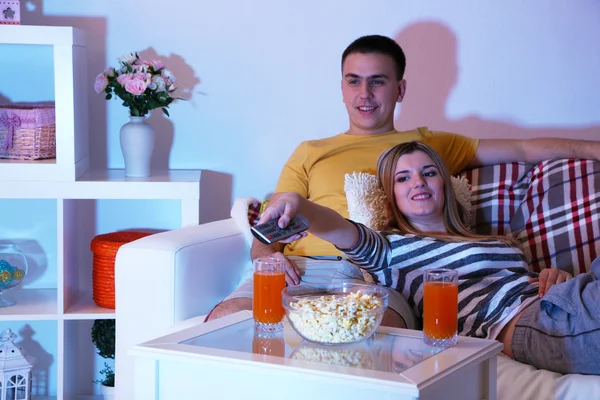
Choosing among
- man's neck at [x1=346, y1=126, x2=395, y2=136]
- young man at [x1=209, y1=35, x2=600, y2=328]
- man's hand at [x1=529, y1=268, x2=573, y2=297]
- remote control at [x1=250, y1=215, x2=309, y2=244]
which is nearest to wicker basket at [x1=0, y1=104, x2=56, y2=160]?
young man at [x1=209, y1=35, x2=600, y2=328]

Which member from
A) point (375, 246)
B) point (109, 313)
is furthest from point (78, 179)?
point (375, 246)

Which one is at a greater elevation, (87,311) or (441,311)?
(441,311)

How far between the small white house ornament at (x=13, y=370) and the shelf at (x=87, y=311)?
0.62 ft

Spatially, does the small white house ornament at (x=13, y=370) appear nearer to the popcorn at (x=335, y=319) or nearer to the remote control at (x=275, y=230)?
the remote control at (x=275, y=230)

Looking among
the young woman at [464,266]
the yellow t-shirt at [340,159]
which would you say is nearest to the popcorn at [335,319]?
the young woman at [464,266]

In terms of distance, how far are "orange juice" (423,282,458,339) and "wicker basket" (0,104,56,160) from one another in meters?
1.71

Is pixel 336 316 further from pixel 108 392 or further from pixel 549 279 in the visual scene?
pixel 108 392

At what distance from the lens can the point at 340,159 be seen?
272 centimetres

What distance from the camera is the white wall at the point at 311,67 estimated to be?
121 inches

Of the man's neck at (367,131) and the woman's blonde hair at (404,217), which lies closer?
the woman's blonde hair at (404,217)

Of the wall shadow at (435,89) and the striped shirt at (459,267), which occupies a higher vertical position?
the wall shadow at (435,89)

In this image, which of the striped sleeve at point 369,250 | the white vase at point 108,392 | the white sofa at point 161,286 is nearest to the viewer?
the striped sleeve at point 369,250

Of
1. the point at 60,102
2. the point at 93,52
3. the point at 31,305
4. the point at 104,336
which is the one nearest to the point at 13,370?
the point at 31,305

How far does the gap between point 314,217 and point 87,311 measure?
1.22 m
